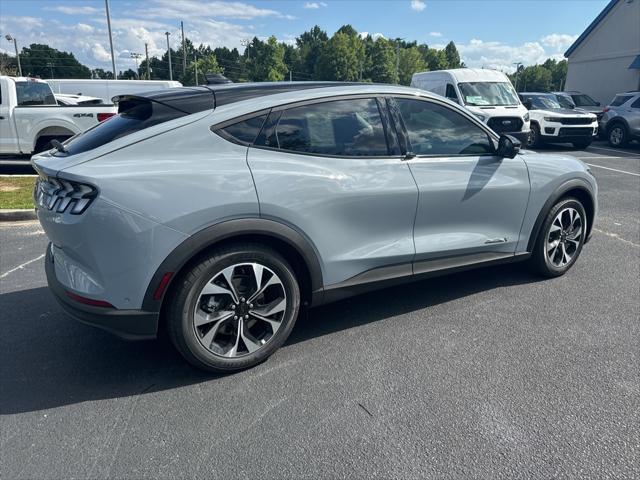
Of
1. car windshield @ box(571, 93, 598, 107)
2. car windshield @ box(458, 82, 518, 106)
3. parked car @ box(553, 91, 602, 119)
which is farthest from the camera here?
car windshield @ box(571, 93, 598, 107)

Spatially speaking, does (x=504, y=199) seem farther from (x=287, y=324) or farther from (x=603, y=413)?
(x=287, y=324)

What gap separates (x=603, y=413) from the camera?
2.67m

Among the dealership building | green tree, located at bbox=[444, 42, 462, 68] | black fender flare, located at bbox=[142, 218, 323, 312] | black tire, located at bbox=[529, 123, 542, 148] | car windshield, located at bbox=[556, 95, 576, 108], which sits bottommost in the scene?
black tire, located at bbox=[529, 123, 542, 148]

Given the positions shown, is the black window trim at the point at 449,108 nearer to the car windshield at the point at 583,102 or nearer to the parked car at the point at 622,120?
the parked car at the point at 622,120

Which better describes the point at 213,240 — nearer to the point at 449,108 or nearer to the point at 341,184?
the point at 341,184

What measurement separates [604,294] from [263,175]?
10.5 ft

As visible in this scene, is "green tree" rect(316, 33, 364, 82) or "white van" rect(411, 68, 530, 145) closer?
"white van" rect(411, 68, 530, 145)

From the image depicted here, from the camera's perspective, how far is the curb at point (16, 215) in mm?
6613

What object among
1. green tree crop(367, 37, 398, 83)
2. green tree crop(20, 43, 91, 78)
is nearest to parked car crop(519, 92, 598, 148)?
green tree crop(367, 37, 398, 83)

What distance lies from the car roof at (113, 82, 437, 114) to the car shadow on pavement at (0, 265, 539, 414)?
5.32ft

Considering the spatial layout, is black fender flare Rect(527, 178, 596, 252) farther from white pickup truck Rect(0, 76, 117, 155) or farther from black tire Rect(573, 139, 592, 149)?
black tire Rect(573, 139, 592, 149)

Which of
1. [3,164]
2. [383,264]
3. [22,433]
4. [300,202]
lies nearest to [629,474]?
[383,264]

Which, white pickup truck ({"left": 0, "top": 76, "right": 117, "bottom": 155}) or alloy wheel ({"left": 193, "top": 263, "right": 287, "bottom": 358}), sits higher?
white pickup truck ({"left": 0, "top": 76, "right": 117, "bottom": 155})

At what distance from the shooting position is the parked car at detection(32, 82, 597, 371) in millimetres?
2639
